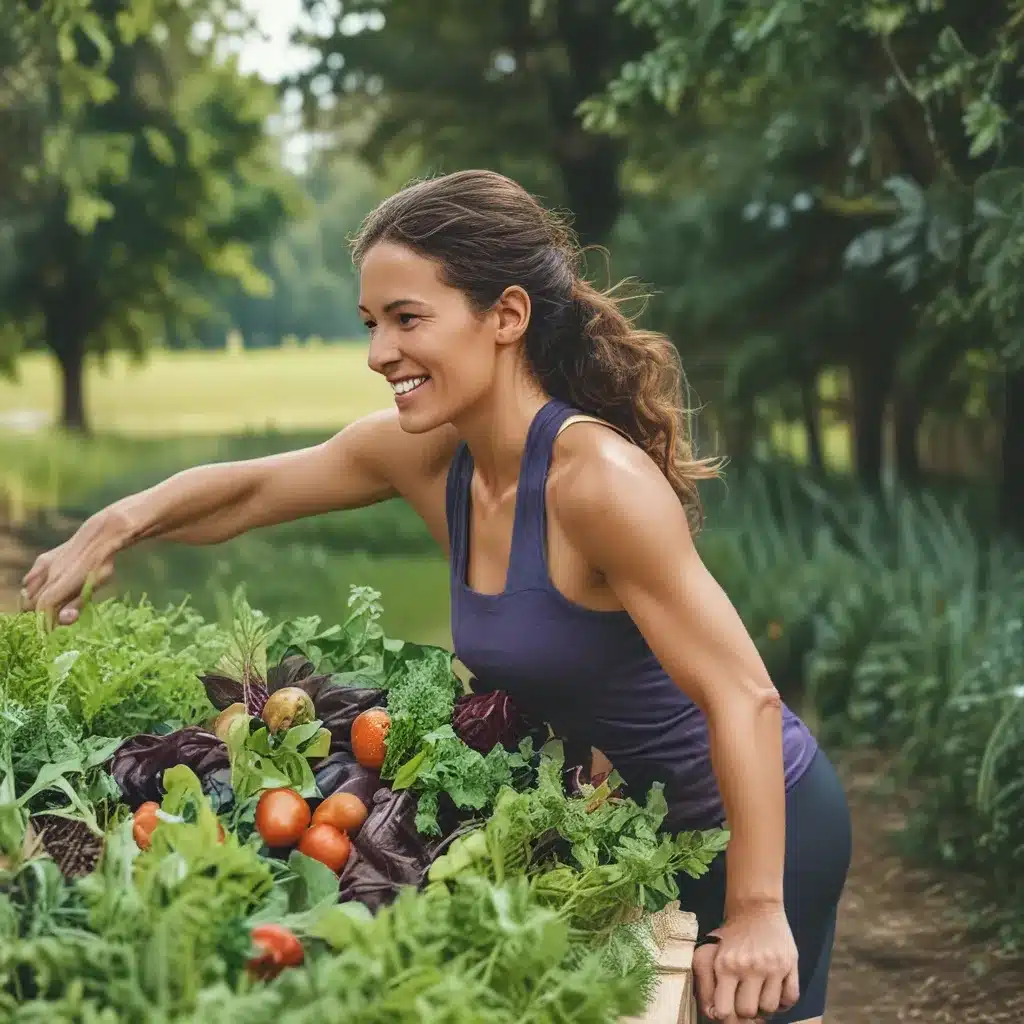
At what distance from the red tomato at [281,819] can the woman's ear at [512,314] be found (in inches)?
31.3

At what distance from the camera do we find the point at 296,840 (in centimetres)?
191

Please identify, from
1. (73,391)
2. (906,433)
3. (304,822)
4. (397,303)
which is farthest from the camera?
(73,391)

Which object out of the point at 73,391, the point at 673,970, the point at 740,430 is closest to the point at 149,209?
the point at 73,391

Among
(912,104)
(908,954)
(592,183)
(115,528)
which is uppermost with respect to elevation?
(912,104)

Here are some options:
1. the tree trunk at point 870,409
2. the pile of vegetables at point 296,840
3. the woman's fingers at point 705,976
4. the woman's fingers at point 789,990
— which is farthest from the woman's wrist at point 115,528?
the tree trunk at point 870,409

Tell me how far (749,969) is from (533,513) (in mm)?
726

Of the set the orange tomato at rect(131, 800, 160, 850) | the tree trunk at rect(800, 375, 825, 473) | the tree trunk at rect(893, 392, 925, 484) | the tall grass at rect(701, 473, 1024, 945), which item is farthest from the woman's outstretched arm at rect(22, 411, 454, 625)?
the tree trunk at rect(800, 375, 825, 473)

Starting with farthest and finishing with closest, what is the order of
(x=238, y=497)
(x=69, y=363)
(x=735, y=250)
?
(x=69, y=363) < (x=735, y=250) < (x=238, y=497)

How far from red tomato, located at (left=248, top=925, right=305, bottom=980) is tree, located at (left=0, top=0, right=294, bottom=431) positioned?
10232 mm

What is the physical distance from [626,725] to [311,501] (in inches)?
32.5

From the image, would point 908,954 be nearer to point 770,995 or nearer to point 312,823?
point 770,995

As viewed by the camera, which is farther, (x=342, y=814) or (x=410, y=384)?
Result: (x=410, y=384)

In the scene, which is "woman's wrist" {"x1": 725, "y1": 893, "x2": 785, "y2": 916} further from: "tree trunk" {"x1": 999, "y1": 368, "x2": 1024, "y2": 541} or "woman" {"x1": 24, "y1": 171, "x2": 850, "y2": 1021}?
"tree trunk" {"x1": 999, "y1": 368, "x2": 1024, "y2": 541}

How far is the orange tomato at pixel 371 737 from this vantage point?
2.10m
